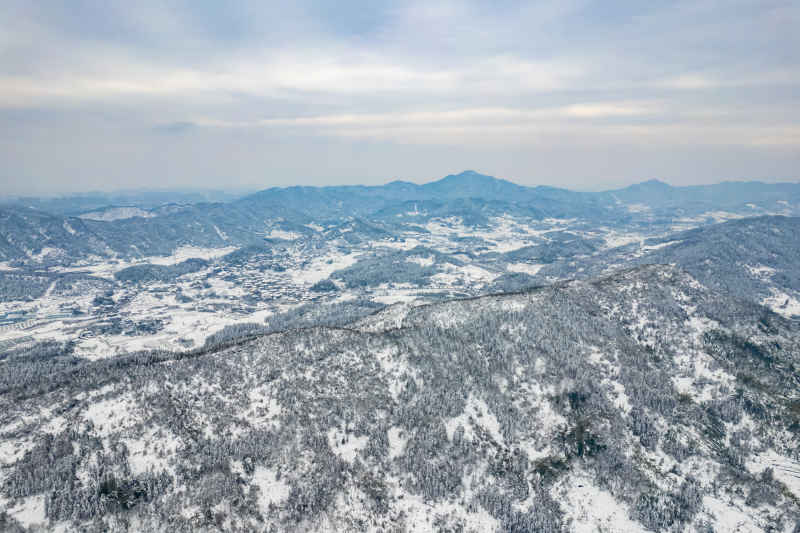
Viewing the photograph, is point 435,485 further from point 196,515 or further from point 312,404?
point 196,515

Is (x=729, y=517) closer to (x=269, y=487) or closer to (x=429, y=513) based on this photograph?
(x=429, y=513)

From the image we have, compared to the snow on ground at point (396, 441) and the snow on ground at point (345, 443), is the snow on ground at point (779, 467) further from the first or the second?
the snow on ground at point (345, 443)

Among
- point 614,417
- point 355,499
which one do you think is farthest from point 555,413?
point 355,499

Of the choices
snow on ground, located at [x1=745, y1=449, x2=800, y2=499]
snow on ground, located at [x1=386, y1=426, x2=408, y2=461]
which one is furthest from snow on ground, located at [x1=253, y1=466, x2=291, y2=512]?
snow on ground, located at [x1=745, y1=449, x2=800, y2=499]

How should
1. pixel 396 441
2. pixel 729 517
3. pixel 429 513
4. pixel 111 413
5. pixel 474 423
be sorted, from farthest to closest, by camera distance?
1. pixel 474 423
2. pixel 396 441
3. pixel 729 517
4. pixel 111 413
5. pixel 429 513

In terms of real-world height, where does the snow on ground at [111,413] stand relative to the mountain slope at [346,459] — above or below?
above

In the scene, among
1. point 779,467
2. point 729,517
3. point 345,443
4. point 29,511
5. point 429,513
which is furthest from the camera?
point 779,467

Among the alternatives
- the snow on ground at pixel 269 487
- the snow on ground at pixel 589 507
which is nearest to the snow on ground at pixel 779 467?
the snow on ground at pixel 589 507

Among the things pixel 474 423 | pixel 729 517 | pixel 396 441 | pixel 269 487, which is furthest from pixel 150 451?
pixel 729 517
